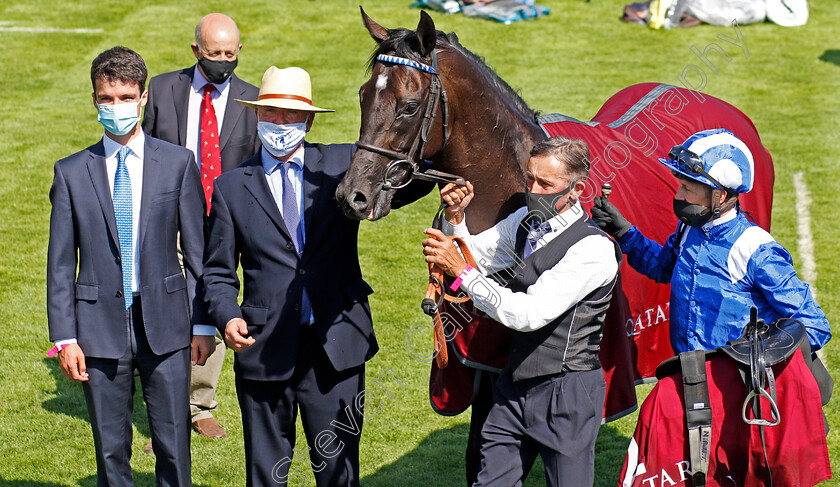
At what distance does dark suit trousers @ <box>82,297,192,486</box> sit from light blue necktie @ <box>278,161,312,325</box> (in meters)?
0.51

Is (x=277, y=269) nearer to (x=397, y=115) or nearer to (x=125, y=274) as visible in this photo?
(x=125, y=274)

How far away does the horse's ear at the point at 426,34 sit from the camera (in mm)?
3217

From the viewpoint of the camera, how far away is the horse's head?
3.21 m

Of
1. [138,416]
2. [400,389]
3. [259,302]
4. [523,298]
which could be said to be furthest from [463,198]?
[138,416]

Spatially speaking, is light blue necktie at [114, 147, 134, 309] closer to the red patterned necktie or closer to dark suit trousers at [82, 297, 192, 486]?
dark suit trousers at [82, 297, 192, 486]

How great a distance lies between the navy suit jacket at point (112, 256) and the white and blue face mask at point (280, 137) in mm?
369

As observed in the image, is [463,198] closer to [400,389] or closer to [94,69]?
[94,69]

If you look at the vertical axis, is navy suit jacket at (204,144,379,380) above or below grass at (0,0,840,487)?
above

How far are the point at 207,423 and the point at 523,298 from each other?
272cm

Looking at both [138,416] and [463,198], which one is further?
Answer: [138,416]

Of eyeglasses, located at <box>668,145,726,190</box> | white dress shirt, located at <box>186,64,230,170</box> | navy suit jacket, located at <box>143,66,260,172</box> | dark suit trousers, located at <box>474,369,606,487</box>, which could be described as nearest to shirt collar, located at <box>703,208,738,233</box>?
eyeglasses, located at <box>668,145,726,190</box>

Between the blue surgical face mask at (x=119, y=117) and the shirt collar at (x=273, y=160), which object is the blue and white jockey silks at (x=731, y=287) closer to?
the shirt collar at (x=273, y=160)

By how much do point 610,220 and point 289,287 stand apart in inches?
49.9

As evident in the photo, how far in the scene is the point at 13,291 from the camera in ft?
22.3
